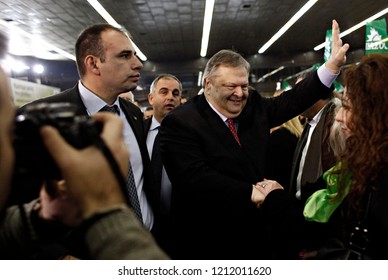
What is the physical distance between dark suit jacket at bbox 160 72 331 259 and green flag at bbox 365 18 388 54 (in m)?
Answer: 2.24

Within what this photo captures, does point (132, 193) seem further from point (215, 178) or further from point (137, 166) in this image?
point (215, 178)

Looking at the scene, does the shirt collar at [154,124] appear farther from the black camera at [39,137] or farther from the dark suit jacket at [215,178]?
the black camera at [39,137]

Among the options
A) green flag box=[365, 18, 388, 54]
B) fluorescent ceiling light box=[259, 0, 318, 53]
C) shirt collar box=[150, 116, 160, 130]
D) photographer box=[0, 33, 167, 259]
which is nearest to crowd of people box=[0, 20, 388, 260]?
photographer box=[0, 33, 167, 259]

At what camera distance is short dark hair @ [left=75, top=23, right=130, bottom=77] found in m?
1.11

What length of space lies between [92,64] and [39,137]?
2.60 ft

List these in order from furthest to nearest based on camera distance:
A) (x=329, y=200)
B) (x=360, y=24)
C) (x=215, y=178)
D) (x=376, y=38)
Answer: (x=360, y=24) < (x=376, y=38) < (x=215, y=178) < (x=329, y=200)

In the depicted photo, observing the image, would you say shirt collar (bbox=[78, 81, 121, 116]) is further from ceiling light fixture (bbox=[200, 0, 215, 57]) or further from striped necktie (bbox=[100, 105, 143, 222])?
ceiling light fixture (bbox=[200, 0, 215, 57])

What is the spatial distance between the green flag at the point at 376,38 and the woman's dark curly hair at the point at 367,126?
2648 mm

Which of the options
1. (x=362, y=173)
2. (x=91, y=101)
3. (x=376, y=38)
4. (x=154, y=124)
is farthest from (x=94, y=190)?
(x=376, y=38)

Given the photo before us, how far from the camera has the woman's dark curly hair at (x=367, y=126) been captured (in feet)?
2.51

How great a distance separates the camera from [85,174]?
363mm

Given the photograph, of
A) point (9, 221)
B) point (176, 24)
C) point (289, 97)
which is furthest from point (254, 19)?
point (9, 221)

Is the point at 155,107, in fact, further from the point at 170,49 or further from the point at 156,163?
the point at 170,49

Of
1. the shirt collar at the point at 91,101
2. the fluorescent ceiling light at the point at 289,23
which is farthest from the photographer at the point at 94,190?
the fluorescent ceiling light at the point at 289,23
